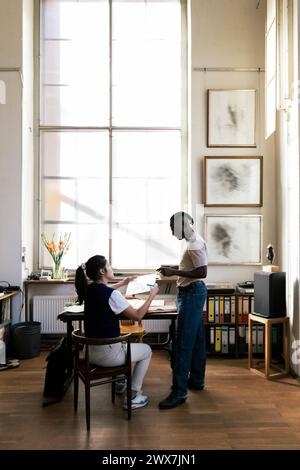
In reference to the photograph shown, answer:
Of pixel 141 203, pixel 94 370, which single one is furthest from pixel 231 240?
pixel 94 370

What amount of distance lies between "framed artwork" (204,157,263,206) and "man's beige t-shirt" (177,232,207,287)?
68.8 inches

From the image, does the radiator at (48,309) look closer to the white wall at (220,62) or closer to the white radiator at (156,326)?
the white radiator at (156,326)

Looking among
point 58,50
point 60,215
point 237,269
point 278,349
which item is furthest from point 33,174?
point 278,349

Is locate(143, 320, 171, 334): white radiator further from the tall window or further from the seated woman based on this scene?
the seated woman

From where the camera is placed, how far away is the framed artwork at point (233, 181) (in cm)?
500

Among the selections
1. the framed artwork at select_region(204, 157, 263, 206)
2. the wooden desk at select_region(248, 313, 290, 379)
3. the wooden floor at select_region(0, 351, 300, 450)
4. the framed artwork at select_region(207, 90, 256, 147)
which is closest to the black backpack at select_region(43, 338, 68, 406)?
the wooden floor at select_region(0, 351, 300, 450)

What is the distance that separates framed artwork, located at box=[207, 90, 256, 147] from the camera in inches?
198

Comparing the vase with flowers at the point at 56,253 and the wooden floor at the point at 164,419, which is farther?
the vase with flowers at the point at 56,253

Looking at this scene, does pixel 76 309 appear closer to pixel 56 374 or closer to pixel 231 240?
pixel 56 374

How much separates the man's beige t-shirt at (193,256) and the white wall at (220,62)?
171 cm

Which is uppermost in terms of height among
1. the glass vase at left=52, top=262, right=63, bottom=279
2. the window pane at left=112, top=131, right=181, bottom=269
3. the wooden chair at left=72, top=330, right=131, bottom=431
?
the window pane at left=112, top=131, right=181, bottom=269

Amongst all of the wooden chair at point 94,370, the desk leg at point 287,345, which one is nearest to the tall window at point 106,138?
the desk leg at point 287,345
